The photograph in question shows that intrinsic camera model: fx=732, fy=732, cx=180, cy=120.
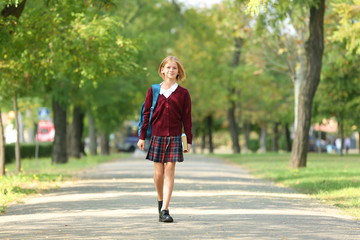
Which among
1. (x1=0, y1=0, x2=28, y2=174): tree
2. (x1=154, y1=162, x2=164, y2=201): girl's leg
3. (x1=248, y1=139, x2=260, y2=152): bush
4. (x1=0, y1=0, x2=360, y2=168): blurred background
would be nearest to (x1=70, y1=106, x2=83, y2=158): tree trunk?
(x1=0, y1=0, x2=360, y2=168): blurred background

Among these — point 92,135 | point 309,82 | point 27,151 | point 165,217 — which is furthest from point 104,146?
point 165,217

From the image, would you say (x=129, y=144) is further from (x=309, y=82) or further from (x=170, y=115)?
(x=170, y=115)

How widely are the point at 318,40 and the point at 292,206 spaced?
473 inches

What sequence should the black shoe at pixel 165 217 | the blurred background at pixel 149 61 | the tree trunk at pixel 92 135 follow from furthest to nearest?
the tree trunk at pixel 92 135 < the blurred background at pixel 149 61 < the black shoe at pixel 165 217

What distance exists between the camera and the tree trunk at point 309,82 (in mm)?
22188

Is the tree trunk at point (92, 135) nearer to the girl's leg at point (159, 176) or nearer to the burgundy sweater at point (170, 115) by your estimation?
the girl's leg at point (159, 176)

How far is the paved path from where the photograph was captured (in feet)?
26.3

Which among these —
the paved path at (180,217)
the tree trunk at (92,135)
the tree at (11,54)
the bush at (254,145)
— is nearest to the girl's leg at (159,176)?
the paved path at (180,217)

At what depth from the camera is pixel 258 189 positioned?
15367 mm

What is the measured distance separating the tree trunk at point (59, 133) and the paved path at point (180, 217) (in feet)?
50.9

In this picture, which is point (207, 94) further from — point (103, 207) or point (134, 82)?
point (103, 207)

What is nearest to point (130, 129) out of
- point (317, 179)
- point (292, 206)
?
point (317, 179)

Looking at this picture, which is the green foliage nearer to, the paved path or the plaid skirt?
the paved path

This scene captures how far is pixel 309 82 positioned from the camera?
916 inches
